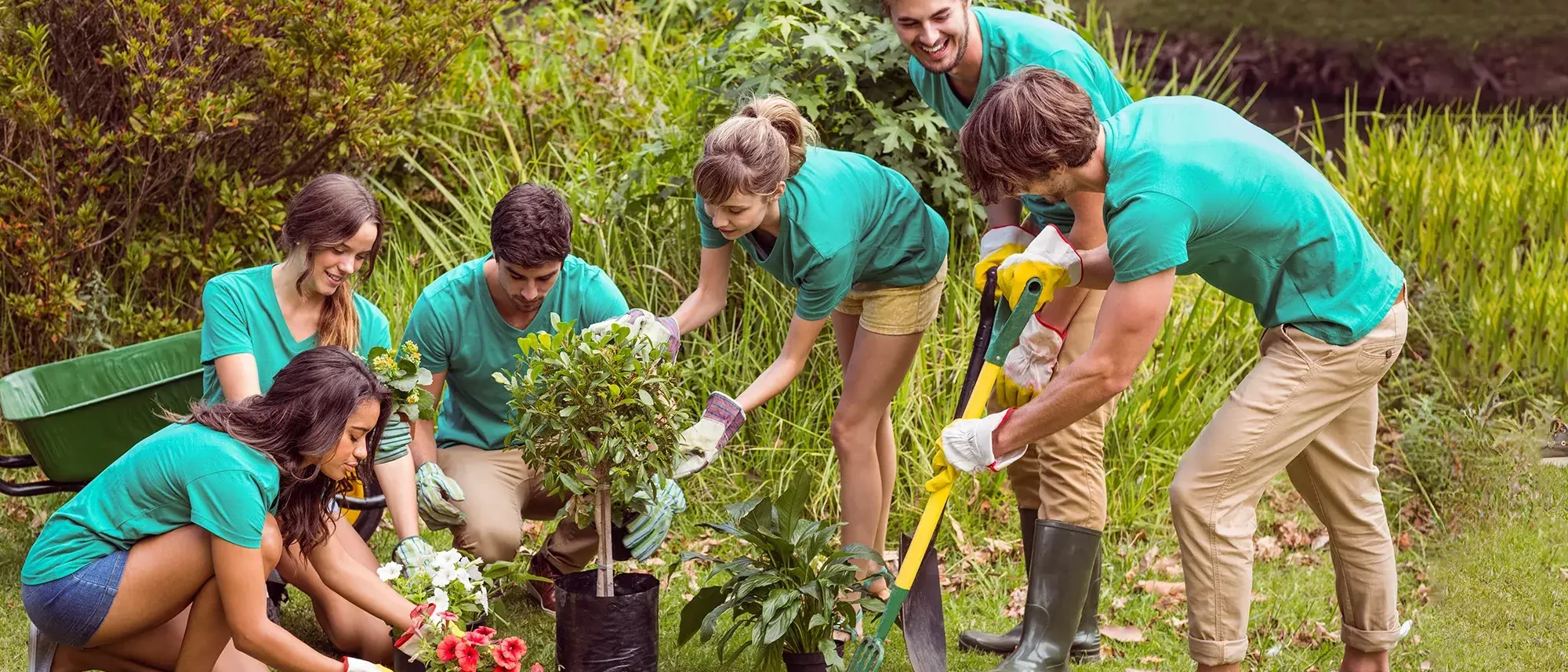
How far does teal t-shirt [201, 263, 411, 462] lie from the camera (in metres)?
3.44

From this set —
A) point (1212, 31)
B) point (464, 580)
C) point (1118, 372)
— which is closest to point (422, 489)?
point (464, 580)

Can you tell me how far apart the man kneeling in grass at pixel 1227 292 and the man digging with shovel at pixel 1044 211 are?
23 centimetres

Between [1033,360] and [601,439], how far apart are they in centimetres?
111

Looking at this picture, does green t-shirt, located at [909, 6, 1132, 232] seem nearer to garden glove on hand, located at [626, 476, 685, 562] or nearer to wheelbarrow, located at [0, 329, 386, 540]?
garden glove on hand, located at [626, 476, 685, 562]

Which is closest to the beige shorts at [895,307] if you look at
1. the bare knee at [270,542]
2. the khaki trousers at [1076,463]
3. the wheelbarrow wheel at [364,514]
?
the khaki trousers at [1076,463]

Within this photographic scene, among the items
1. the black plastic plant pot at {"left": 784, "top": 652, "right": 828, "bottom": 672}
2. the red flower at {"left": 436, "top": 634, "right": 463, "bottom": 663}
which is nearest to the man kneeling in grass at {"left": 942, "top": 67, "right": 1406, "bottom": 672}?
the black plastic plant pot at {"left": 784, "top": 652, "right": 828, "bottom": 672}

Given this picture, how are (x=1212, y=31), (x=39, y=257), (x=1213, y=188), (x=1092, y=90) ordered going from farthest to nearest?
(x=1212, y=31), (x=39, y=257), (x=1092, y=90), (x=1213, y=188)

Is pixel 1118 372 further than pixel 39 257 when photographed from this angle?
No

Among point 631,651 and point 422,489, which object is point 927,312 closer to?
point 631,651

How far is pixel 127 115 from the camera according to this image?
484 centimetres

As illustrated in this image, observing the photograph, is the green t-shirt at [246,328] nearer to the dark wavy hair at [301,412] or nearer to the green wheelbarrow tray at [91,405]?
the green wheelbarrow tray at [91,405]

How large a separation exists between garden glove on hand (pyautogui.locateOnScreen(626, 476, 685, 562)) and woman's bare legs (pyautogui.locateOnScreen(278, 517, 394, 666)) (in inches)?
26.1

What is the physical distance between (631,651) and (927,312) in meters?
1.20

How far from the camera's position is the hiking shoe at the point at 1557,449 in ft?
14.0
